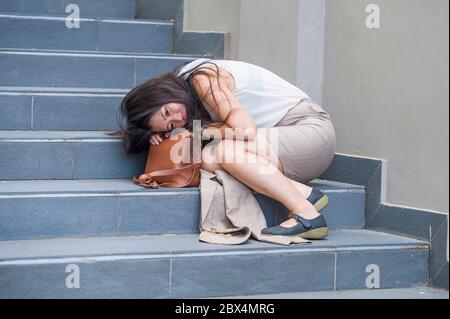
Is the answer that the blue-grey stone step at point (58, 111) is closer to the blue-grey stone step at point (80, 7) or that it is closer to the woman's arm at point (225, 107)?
the woman's arm at point (225, 107)

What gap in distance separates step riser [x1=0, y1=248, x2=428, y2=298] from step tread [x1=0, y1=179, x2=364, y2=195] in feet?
1.48

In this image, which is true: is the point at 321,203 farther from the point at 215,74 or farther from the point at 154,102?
the point at 154,102

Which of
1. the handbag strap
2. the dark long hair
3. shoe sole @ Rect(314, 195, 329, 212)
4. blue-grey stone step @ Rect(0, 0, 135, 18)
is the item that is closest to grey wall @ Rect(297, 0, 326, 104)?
the dark long hair

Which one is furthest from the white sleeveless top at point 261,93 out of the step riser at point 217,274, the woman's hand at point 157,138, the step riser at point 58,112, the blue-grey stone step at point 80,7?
the blue-grey stone step at point 80,7

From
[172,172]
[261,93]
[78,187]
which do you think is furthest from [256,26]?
[78,187]

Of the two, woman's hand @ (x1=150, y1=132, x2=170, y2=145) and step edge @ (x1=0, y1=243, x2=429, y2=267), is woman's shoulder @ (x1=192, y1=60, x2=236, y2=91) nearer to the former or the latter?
woman's hand @ (x1=150, y1=132, x2=170, y2=145)

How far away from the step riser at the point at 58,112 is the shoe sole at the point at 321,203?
1.18m

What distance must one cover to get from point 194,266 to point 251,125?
2.33 ft

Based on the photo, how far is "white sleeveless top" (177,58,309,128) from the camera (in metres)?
4.04

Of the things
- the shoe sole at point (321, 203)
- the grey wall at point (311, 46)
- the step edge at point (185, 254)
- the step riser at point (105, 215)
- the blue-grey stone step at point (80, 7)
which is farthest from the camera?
the blue-grey stone step at point (80, 7)

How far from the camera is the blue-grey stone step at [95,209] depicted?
11.7 ft

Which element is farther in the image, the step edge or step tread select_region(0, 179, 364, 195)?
step tread select_region(0, 179, 364, 195)

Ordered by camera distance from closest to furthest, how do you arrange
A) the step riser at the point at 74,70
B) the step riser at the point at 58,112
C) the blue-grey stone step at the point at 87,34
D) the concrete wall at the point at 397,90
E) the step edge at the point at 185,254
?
the step edge at the point at 185,254 < the concrete wall at the point at 397,90 < the step riser at the point at 58,112 < the step riser at the point at 74,70 < the blue-grey stone step at the point at 87,34

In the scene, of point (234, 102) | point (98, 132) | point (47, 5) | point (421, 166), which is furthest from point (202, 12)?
point (421, 166)
